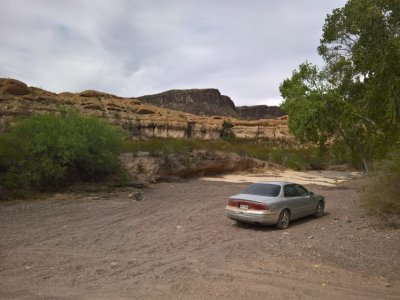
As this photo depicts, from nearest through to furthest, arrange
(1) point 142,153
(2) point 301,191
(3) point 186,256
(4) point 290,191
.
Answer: (3) point 186,256, (4) point 290,191, (2) point 301,191, (1) point 142,153

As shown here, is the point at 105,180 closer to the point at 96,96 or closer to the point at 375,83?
the point at 375,83

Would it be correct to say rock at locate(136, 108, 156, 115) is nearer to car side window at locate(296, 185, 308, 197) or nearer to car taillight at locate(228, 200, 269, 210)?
car side window at locate(296, 185, 308, 197)

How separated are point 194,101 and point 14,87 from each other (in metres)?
90.5

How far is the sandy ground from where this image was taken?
20.9ft

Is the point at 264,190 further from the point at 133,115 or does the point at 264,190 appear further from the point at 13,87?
the point at 133,115

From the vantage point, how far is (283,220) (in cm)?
1209

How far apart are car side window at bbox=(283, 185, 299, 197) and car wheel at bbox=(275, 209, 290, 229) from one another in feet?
2.10

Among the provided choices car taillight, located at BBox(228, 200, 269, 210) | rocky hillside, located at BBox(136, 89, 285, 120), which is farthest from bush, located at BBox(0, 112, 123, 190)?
rocky hillside, located at BBox(136, 89, 285, 120)

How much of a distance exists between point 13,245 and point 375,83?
33.4 feet

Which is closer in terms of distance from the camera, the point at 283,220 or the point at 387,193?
the point at 387,193

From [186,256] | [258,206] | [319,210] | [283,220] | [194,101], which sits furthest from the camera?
[194,101]

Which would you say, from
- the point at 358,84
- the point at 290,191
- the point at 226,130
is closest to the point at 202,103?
the point at 226,130

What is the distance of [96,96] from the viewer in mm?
94688

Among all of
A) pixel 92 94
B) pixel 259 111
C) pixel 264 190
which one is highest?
pixel 259 111
